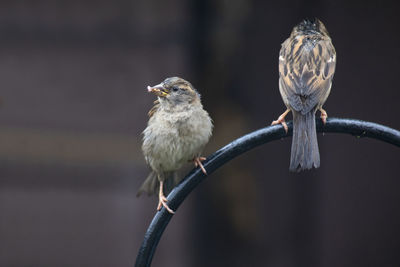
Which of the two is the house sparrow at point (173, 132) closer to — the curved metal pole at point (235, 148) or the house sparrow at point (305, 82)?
the house sparrow at point (305, 82)

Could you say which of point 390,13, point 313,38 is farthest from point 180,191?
point 390,13

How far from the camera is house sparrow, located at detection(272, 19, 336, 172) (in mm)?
2730

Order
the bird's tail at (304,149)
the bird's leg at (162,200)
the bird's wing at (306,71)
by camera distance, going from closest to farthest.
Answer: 1. the bird's leg at (162,200)
2. the bird's tail at (304,149)
3. the bird's wing at (306,71)

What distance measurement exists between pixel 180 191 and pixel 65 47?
2.98 m

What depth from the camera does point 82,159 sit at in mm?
5199

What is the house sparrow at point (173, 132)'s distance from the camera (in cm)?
326

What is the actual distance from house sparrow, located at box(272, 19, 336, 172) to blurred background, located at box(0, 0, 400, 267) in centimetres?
166

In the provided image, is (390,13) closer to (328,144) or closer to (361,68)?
(361,68)

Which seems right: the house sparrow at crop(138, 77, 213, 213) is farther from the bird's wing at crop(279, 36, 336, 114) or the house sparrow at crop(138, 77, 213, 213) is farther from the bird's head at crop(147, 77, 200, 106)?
the bird's wing at crop(279, 36, 336, 114)

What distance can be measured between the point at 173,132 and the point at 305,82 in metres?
0.67

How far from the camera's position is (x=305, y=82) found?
3.13m

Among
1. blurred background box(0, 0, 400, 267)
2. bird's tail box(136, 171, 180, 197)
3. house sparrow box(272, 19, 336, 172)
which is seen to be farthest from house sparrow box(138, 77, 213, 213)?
blurred background box(0, 0, 400, 267)

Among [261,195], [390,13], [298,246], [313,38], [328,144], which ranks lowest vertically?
[298,246]

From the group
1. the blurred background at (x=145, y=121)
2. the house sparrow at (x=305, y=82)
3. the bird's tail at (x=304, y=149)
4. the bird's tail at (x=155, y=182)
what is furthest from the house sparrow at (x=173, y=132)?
the blurred background at (x=145, y=121)
